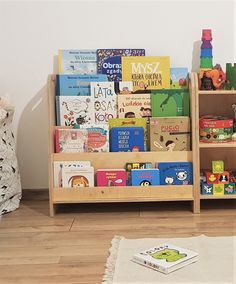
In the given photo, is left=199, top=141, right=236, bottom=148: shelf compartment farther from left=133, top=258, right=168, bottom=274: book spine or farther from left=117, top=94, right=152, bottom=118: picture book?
left=133, top=258, right=168, bottom=274: book spine

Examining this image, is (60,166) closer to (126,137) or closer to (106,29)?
(126,137)

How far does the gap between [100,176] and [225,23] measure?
40.1 inches

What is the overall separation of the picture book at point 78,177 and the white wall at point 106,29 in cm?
59

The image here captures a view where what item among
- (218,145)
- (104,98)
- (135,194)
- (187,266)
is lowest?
(187,266)

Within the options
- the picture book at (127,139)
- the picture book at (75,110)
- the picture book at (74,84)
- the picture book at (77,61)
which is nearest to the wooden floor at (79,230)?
the picture book at (127,139)

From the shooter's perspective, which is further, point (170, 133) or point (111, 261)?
point (170, 133)

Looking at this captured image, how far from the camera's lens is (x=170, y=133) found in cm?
231

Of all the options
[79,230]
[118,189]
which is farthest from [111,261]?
[118,189]

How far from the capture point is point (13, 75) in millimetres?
2592

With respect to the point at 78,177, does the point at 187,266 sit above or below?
below

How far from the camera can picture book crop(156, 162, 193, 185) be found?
90.1 inches

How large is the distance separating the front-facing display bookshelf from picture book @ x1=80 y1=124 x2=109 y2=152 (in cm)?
3

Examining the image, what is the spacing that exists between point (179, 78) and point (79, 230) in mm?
896

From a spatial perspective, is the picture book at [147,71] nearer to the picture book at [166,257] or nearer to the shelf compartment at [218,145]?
the shelf compartment at [218,145]
